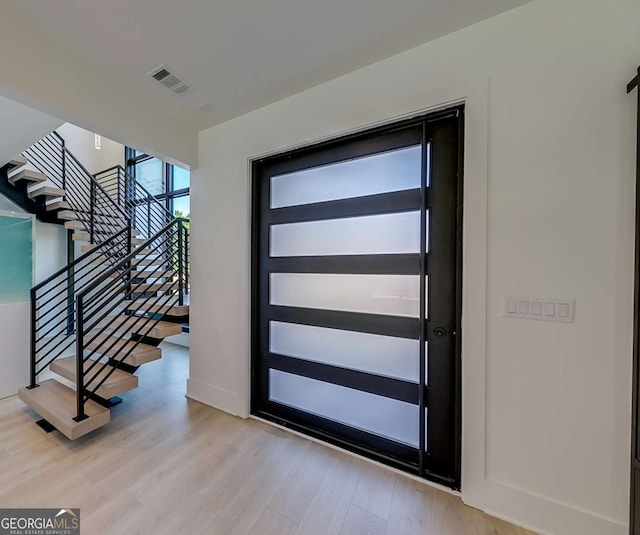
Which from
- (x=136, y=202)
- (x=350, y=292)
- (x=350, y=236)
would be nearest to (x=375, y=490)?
(x=350, y=292)

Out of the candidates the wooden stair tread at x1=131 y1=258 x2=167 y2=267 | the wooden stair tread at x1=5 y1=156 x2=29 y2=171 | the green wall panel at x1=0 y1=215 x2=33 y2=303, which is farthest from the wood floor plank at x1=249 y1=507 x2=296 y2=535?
the wooden stair tread at x1=5 y1=156 x2=29 y2=171

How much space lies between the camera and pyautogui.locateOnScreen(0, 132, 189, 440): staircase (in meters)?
2.28

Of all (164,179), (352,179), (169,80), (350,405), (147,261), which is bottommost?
(350,405)

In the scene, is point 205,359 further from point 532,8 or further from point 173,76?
point 532,8

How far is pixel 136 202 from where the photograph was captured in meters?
5.54

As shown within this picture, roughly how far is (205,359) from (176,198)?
385 centimetres

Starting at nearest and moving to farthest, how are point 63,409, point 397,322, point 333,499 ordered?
1. point 333,499
2. point 397,322
3. point 63,409

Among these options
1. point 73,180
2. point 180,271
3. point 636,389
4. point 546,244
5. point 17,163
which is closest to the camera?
point 636,389

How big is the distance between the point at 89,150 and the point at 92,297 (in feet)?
16.9

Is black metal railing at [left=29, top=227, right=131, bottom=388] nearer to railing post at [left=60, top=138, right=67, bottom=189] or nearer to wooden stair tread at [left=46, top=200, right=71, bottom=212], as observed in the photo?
wooden stair tread at [left=46, top=200, right=71, bottom=212]

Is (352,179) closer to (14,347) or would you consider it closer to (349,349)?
(349,349)

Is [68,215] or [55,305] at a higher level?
[68,215]

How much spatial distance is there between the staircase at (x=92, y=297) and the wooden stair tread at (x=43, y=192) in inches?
0.4

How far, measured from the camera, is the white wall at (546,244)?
1.29 m
